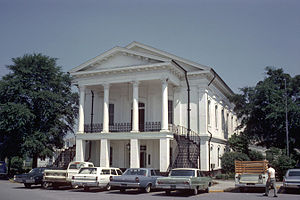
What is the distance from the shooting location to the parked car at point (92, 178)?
18.7 m

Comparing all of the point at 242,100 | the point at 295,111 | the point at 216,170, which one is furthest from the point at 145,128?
the point at 295,111

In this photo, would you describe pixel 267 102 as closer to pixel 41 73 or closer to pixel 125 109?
pixel 125 109

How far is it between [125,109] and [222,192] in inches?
605

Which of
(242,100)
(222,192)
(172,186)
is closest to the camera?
(172,186)

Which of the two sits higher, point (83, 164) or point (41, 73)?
point (41, 73)

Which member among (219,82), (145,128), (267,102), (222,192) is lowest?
(222,192)

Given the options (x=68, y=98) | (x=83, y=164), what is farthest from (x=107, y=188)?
(x=68, y=98)

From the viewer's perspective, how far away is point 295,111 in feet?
97.0

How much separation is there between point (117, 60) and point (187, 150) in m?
10.1

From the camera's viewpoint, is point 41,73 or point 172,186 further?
point 41,73

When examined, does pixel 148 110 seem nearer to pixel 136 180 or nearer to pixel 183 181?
pixel 136 180

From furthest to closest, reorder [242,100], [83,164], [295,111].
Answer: [242,100] → [295,111] → [83,164]

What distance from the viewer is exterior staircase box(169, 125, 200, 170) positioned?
2616 centimetres

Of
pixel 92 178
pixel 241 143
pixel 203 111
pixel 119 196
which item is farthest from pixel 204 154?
pixel 119 196
